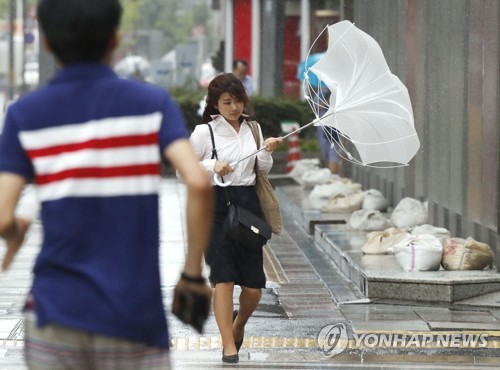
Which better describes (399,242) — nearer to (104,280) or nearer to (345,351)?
(345,351)

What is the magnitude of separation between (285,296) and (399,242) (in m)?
1.26

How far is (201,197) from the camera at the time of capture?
3678mm

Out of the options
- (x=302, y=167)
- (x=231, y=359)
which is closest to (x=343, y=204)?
(x=302, y=167)

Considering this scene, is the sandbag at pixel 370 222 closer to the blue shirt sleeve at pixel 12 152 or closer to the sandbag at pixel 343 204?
the sandbag at pixel 343 204

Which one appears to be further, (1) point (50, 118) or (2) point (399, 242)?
(2) point (399, 242)

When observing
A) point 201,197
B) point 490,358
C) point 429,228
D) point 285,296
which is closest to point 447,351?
point 490,358

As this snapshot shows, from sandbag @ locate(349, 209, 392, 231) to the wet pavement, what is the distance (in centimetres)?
181

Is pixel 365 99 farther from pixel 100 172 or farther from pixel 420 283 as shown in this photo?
pixel 100 172

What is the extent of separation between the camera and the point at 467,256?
36.2 ft

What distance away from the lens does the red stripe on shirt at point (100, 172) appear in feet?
12.1

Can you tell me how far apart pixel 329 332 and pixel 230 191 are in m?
1.74

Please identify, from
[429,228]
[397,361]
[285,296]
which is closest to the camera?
[397,361]

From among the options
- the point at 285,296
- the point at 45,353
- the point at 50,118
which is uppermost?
the point at 50,118

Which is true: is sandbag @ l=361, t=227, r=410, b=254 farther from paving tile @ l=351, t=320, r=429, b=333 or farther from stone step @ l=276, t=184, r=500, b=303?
paving tile @ l=351, t=320, r=429, b=333
